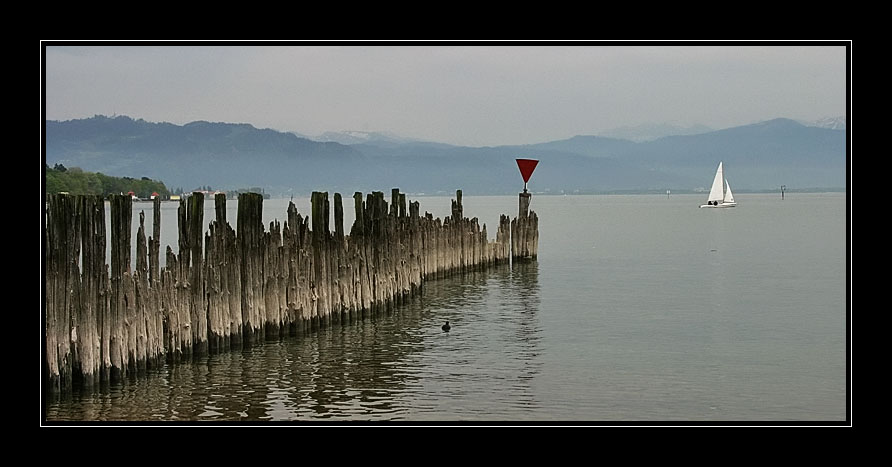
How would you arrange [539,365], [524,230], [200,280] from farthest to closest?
[524,230], [539,365], [200,280]

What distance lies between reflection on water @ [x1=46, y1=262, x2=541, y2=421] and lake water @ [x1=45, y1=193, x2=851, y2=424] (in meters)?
0.03

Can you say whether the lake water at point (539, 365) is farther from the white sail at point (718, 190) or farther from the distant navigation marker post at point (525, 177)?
the white sail at point (718, 190)

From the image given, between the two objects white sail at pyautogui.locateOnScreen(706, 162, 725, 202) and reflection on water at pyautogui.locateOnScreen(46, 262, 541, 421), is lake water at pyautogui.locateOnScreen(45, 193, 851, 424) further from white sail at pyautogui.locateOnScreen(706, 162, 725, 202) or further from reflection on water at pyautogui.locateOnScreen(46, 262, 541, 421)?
white sail at pyautogui.locateOnScreen(706, 162, 725, 202)

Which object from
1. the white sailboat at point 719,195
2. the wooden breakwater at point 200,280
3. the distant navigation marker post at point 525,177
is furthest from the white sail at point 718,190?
the wooden breakwater at point 200,280

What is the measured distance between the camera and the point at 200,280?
519 inches

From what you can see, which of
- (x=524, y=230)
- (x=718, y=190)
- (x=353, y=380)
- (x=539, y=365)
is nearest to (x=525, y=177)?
(x=524, y=230)

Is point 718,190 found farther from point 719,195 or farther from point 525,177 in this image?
point 525,177

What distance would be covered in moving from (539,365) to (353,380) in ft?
9.80

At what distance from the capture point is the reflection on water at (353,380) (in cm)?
1148

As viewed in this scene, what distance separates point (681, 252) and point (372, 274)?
2715cm
